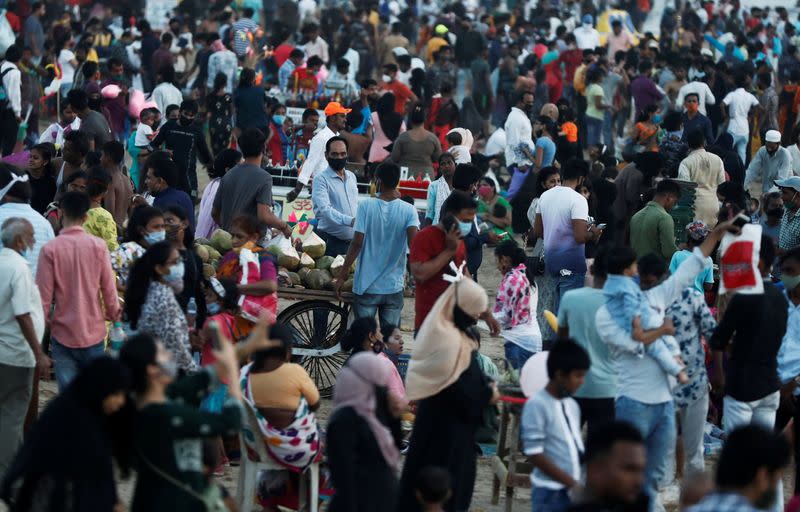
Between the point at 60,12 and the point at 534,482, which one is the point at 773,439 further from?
the point at 60,12

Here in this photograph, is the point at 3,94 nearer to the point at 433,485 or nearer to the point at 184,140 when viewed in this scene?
the point at 184,140

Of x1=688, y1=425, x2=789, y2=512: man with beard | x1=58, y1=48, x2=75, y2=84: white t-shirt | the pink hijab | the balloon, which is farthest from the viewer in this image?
x1=58, y1=48, x2=75, y2=84: white t-shirt

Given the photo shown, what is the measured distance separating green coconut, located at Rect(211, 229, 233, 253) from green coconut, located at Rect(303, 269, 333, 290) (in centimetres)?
68

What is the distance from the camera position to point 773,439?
5.37 meters

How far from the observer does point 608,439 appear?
5.45 m

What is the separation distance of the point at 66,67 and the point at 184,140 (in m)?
7.73

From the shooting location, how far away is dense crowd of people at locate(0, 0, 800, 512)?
6.00 meters

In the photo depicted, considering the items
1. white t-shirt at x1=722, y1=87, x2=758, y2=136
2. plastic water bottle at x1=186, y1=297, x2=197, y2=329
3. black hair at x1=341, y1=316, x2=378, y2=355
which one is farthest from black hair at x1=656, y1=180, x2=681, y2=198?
white t-shirt at x1=722, y1=87, x2=758, y2=136

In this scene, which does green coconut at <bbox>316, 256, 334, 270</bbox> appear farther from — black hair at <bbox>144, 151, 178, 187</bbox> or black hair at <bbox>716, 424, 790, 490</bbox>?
black hair at <bbox>716, 424, 790, 490</bbox>

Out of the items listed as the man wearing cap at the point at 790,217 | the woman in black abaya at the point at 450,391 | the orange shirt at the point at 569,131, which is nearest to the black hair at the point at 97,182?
the woman in black abaya at the point at 450,391

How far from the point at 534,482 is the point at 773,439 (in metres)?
1.68

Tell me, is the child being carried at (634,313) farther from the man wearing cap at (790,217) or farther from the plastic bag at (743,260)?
the man wearing cap at (790,217)

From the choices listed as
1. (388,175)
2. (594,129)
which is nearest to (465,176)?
(388,175)

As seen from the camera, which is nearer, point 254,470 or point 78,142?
point 254,470
